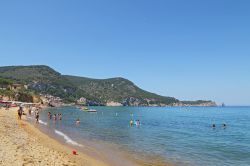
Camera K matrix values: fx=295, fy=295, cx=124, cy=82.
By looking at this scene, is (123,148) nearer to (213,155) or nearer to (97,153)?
(97,153)

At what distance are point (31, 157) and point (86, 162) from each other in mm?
5571

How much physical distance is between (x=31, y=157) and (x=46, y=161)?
1.19 metres

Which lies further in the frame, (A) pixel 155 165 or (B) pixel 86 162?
(A) pixel 155 165

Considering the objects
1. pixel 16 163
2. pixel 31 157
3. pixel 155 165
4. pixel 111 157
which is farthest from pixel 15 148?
pixel 155 165

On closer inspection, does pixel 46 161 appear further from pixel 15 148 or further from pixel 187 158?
pixel 187 158

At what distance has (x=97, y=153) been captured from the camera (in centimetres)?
3044

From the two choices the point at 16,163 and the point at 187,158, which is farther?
the point at 187,158

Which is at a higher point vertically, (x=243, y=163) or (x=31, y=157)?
(x=31, y=157)

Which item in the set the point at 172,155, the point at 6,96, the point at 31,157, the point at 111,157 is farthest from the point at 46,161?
the point at 6,96

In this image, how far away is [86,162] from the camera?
2425cm

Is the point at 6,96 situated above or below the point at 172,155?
above

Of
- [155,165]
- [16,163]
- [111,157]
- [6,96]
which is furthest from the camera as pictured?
[6,96]

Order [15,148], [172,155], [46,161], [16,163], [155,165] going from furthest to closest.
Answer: [172,155], [155,165], [15,148], [46,161], [16,163]

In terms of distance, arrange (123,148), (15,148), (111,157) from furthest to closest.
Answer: (123,148) → (111,157) → (15,148)
